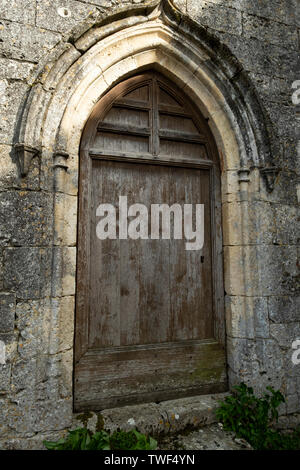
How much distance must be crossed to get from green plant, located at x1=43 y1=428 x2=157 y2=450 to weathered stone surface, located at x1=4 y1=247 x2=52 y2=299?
0.92 m

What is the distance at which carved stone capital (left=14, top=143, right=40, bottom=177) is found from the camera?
6.80 ft

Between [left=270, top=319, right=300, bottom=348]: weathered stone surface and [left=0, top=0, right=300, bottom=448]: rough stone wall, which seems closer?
[left=0, top=0, right=300, bottom=448]: rough stone wall

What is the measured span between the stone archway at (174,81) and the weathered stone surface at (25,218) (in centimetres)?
8

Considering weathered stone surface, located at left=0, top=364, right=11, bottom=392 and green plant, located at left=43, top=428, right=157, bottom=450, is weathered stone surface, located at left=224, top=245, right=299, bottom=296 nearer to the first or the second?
green plant, located at left=43, top=428, right=157, bottom=450

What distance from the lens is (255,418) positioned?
2287mm

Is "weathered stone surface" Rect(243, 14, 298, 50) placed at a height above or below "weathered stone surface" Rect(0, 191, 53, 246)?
above

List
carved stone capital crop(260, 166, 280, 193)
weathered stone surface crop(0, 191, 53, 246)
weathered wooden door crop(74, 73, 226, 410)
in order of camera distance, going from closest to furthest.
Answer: weathered stone surface crop(0, 191, 53, 246) → weathered wooden door crop(74, 73, 226, 410) → carved stone capital crop(260, 166, 280, 193)

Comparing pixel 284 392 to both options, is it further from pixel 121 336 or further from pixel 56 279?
pixel 56 279

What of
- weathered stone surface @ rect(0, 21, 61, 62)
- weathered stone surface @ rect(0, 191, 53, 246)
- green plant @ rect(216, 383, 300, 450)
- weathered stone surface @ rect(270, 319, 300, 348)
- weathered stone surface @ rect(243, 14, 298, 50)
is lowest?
green plant @ rect(216, 383, 300, 450)

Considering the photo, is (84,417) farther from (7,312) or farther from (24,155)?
(24,155)

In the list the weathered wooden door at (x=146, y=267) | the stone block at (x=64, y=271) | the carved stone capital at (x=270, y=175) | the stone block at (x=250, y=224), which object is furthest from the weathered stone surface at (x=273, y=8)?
the stone block at (x=64, y=271)

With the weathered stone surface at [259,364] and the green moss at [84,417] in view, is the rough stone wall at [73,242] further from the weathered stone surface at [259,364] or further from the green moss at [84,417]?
the green moss at [84,417]

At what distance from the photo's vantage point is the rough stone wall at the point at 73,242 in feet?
6.64

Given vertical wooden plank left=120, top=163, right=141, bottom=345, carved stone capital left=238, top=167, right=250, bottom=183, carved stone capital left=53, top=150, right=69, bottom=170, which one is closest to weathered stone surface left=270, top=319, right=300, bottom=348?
vertical wooden plank left=120, top=163, right=141, bottom=345
